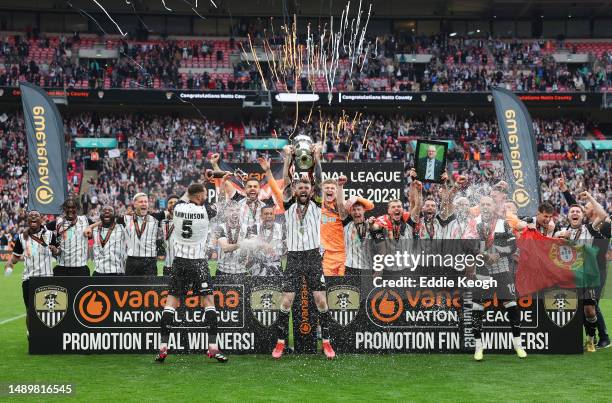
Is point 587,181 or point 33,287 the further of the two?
point 587,181

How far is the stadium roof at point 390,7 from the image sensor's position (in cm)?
4894

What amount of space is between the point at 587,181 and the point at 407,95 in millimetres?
10268

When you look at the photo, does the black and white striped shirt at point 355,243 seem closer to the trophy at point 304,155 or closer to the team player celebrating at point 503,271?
the trophy at point 304,155

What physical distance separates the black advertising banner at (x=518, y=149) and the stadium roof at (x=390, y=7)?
87.4 ft

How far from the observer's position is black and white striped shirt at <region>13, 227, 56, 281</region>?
11.3 metres

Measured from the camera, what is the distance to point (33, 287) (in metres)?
10.6

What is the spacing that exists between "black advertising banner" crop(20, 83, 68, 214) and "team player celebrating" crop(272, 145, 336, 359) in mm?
12533

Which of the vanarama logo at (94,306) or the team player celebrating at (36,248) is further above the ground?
the team player celebrating at (36,248)

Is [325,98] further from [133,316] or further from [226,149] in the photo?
[133,316]

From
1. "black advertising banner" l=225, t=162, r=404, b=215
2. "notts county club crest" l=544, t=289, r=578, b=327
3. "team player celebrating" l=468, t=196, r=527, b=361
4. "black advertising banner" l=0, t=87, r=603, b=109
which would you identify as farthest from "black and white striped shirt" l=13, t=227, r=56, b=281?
"black advertising banner" l=0, t=87, r=603, b=109

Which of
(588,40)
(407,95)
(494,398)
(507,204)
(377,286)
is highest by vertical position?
(588,40)

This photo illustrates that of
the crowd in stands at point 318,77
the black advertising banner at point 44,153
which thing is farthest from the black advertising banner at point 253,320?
the crowd in stands at point 318,77

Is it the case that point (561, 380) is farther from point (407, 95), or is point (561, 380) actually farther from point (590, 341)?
point (407, 95)

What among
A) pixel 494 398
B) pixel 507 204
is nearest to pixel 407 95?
pixel 507 204
